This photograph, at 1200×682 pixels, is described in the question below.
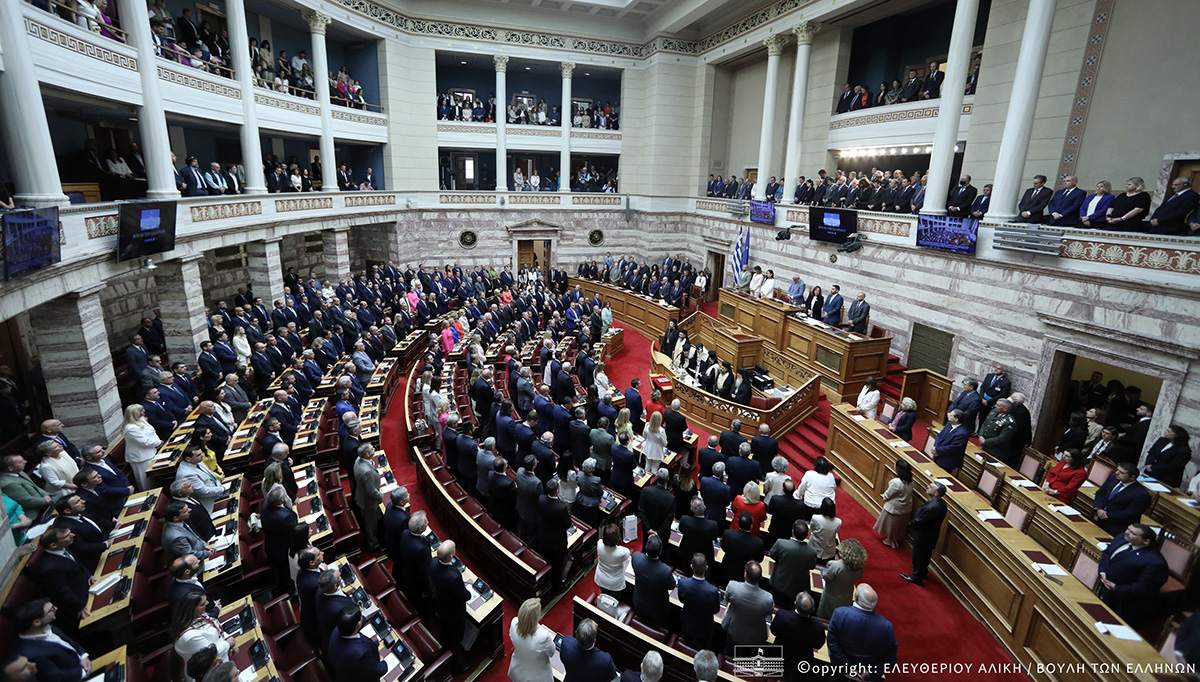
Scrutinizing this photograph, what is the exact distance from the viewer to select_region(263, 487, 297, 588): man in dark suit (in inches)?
212

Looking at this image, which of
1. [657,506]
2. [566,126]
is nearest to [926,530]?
[657,506]

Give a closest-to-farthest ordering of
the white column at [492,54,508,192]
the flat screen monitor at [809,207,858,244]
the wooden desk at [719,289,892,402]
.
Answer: the wooden desk at [719,289,892,402], the flat screen monitor at [809,207,858,244], the white column at [492,54,508,192]

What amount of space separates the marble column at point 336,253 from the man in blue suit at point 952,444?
17786mm

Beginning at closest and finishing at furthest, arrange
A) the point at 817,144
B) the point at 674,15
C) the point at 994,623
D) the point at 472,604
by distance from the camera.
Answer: the point at 472,604, the point at 994,623, the point at 817,144, the point at 674,15

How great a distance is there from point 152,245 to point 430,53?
50.3ft

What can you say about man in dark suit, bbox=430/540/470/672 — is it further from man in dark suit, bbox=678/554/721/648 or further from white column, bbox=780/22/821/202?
white column, bbox=780/22/821/202

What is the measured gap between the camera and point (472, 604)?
5.24 m

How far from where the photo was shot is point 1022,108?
1023 cm

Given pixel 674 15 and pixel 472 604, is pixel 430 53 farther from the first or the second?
pixel 472 604

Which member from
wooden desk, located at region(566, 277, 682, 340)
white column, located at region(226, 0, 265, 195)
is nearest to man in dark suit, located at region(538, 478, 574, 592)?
wooden desk, located at region(566, 277, 682, 340)

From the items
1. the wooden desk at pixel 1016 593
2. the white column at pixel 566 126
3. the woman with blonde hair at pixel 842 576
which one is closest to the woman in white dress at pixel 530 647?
the woman with blonde hair at pixel 842 576

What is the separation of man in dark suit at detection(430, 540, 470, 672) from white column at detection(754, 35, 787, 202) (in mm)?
16461

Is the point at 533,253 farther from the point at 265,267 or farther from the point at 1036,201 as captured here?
the point at 1036,201

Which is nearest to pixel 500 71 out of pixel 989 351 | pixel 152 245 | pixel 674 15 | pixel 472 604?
pixel 674 15
